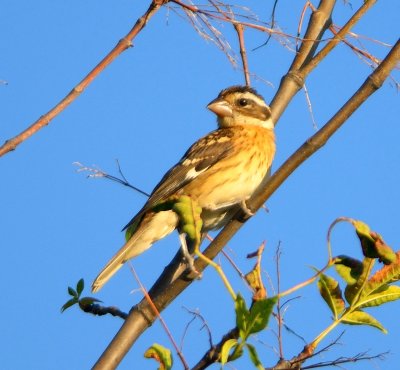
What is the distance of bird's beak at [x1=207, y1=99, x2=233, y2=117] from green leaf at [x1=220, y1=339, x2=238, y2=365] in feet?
16.8

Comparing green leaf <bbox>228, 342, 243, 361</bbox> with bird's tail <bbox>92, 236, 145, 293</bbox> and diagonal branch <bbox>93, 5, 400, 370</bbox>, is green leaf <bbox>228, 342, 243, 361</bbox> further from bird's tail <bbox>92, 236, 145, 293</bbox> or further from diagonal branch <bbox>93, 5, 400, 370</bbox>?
bird's tail <bbox>92, 236, 145, 293</bbox>

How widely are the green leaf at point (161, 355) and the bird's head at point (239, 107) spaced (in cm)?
480

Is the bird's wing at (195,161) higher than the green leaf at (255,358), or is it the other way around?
the bird's wing at (195,161)

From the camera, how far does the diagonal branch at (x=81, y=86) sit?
2.47 metres

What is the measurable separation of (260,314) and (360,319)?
1.62 ft

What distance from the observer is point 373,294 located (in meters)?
2.52

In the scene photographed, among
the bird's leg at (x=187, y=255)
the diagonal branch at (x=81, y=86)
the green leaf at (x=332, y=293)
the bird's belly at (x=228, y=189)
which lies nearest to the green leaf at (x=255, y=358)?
the green leaf at (x=332, y=293)

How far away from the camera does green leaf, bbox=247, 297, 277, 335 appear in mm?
2160

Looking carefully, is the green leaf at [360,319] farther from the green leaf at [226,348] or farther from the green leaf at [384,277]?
the green leaf at [226,348]

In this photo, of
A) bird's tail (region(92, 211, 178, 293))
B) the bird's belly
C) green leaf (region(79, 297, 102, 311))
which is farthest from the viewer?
the bird's belly

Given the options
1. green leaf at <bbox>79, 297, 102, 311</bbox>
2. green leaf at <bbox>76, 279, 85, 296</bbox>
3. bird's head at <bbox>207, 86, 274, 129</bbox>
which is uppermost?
bird's head at <bbox>207, 86, 274, 129</bbox>

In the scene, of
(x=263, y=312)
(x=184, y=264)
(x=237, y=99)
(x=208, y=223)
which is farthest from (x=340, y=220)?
(x=237, y=99)

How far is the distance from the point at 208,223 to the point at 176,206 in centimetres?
369

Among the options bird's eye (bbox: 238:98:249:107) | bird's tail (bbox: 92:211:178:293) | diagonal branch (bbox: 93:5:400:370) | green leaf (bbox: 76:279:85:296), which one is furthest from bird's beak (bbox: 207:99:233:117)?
green leaf (bbox: 76:279:85:296)
